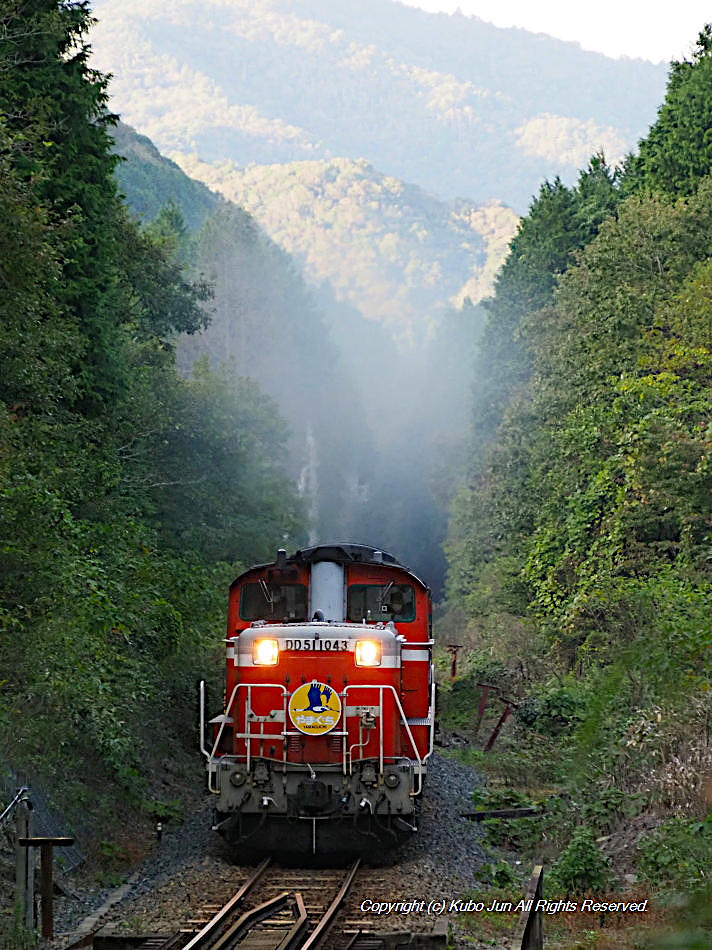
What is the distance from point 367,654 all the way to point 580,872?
365 centimetres

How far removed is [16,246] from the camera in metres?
17.3

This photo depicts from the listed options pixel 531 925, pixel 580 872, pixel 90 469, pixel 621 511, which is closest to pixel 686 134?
pixel 621 511

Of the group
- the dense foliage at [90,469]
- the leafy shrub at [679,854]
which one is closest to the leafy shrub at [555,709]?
the dense foliage at [90,469]

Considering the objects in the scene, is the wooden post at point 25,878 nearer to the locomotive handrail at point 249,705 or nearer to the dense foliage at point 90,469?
the dense foliage at point 90,469

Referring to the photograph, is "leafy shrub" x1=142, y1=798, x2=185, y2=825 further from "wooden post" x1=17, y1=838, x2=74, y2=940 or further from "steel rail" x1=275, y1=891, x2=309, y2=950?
"wooden post" x1=17, y1=838, x2=74, y2=940

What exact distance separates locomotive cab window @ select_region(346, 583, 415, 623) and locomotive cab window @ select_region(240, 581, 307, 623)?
0.65 meters

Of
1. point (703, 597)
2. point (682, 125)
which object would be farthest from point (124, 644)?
point (682, 125)

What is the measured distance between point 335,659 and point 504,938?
4426 millimetres

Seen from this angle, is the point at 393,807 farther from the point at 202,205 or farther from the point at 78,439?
the point at 202,205

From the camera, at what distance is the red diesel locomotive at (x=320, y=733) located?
1352cm

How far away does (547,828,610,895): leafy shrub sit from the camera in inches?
464

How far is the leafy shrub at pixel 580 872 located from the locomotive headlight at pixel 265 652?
4226mm

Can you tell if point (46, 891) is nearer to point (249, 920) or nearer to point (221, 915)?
point (221, 915)

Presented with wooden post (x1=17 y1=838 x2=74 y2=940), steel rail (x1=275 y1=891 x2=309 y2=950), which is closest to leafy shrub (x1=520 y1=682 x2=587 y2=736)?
steel rail (x1=275 y1=891 x2=309 y2=950)
